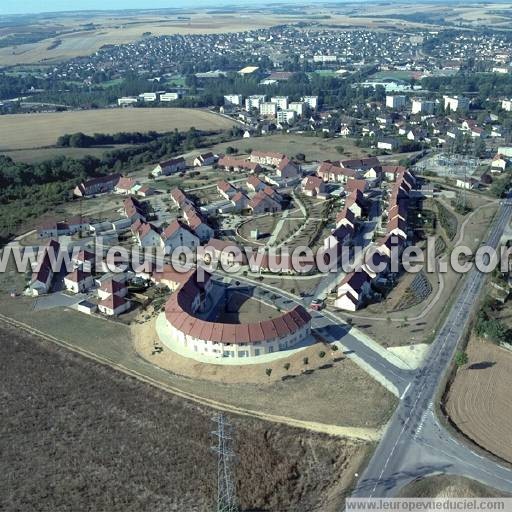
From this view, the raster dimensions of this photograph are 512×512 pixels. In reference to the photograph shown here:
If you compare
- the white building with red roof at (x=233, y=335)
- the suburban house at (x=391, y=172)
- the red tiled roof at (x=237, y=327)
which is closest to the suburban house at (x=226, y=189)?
the suburban house at (x=391, y=172)

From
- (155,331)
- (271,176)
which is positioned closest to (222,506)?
(155,331)

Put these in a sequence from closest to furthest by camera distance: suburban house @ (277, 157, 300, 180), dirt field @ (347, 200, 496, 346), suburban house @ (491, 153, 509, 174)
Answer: dirt field @ (347, 200, 496, 346) → suburban house @ (277, 157, 300, 180) → suburban house @ (491, 153, 509, 174)

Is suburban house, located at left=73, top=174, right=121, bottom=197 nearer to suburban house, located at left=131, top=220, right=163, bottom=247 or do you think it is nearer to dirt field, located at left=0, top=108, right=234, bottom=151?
suburban house, located at left=131, top=220, right=163, bottom=247

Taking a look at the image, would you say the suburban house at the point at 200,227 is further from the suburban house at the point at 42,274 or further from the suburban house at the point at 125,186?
the suburban house at the point at 125,186

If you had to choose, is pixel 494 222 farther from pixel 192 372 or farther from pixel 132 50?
pixel 132 50

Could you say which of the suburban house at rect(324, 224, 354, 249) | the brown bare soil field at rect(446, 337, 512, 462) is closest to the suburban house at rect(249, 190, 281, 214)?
the suburban house at rect(324, 224, 354, 249)

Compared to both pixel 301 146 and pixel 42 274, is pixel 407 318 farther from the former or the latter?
pixel 301 146
